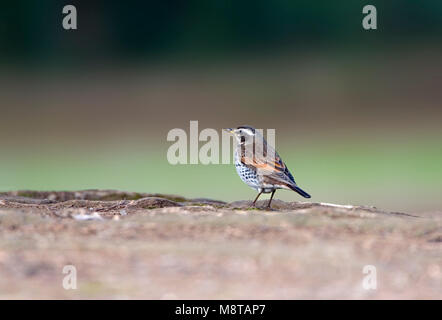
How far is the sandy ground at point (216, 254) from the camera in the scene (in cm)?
543

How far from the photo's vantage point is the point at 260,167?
31.1 ft

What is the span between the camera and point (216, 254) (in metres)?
6.22

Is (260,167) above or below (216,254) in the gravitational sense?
above

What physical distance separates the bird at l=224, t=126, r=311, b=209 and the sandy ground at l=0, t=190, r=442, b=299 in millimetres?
1355

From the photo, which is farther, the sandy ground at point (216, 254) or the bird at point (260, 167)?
the bird at point (260, 167)

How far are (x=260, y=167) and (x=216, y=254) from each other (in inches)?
133

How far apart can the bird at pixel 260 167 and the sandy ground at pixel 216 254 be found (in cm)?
136

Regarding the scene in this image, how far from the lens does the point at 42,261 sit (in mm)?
6043

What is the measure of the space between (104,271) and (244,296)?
113cm

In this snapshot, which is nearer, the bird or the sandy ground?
the sandy ground

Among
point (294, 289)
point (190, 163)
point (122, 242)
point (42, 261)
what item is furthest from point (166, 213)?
point (190, 163)

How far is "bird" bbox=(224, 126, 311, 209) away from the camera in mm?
9328

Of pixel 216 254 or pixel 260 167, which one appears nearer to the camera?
pixel 216 254
